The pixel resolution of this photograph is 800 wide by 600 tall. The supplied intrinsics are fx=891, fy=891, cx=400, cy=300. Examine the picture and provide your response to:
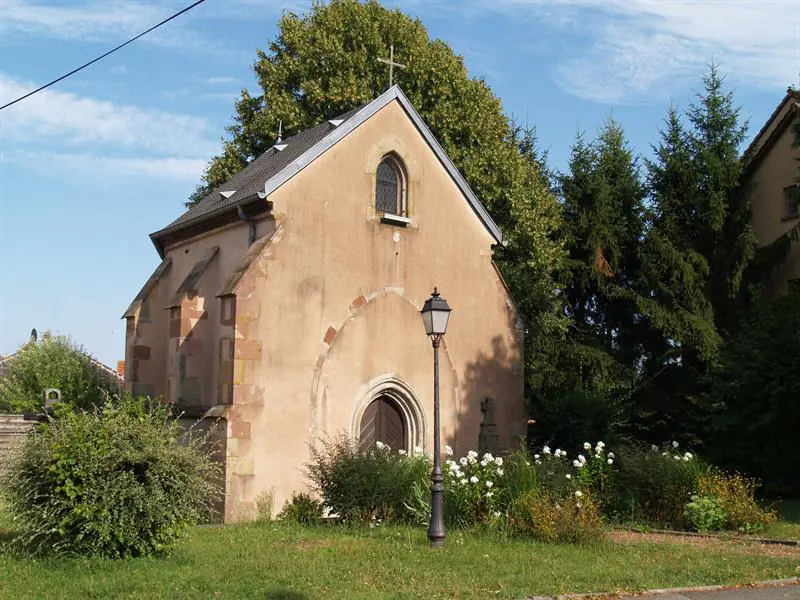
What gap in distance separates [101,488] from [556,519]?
6.41 m

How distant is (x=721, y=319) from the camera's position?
2638 cm

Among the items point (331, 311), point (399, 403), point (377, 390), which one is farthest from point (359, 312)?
point (399, 403)

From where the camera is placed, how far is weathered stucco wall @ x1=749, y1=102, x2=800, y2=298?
86.0ft

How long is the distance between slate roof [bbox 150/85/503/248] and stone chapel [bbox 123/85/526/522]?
0.18ft

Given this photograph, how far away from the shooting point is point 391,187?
2106 centimetres

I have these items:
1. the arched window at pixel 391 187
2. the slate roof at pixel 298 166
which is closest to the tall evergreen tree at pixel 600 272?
the slate roof at pixel 298 166

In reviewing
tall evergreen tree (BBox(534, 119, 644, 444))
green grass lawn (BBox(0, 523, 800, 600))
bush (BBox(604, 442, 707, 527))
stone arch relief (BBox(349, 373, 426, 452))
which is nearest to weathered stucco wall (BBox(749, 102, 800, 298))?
tall evergreen tree (BBox(534, 119, 644, 444))

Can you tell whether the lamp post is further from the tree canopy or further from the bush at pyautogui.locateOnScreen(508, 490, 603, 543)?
the tree canopy

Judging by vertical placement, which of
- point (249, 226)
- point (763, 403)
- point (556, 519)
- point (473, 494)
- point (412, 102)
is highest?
point (412, 102)

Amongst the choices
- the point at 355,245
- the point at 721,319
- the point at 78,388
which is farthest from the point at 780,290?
the point at 78,388

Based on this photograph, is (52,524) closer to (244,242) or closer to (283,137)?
(244,242)

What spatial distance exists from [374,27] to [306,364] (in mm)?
15955

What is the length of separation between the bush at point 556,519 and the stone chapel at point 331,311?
5932 millimetres

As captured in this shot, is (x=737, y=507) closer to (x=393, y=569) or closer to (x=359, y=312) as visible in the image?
(x=393, y=569)
